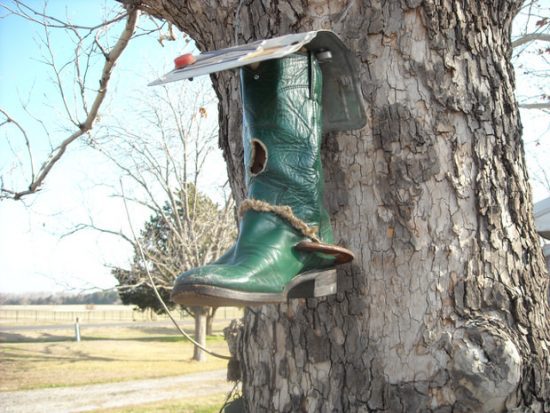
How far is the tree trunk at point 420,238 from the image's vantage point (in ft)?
4.50

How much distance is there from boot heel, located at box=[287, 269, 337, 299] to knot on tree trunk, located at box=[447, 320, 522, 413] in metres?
0.33

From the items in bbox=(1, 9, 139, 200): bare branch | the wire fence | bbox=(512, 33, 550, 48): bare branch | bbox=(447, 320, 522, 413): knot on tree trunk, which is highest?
bbox=(512, 33, 550, 48): bare branch

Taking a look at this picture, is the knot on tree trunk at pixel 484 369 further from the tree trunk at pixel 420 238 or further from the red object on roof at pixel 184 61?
the red object on roof at pixel 184 61

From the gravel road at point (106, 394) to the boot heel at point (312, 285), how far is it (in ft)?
28.8

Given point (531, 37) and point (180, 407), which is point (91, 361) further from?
point (531, 37)

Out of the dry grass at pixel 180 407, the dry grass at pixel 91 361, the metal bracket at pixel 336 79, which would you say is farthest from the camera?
the dry grass at pixel 91 361

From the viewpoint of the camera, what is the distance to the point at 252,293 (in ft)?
3.67

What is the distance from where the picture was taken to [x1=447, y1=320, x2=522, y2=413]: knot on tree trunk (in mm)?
1290

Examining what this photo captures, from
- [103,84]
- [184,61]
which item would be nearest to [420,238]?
[184,61]

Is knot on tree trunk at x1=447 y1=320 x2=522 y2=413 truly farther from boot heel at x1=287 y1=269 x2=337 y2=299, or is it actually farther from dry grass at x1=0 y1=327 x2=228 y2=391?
dry grass at x1=0 y1=327 x2=228 y2=391

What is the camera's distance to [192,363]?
51.5 feet

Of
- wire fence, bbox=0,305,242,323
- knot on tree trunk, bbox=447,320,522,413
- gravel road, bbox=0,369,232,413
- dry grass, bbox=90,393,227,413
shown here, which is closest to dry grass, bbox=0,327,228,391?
gravel road, bbox=0,369,232,413

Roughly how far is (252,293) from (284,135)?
406mm

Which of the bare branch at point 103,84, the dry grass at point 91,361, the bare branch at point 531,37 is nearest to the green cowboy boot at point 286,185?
the bare branch at point 103,84
